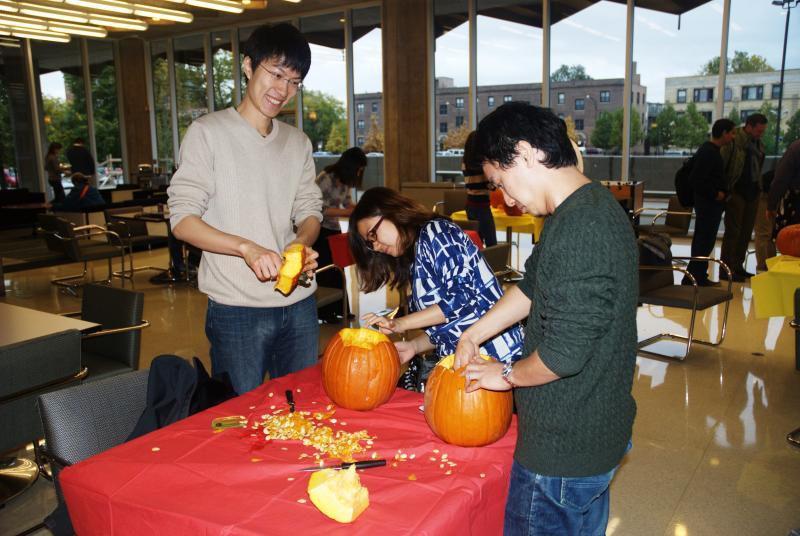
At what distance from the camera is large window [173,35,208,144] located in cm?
1498

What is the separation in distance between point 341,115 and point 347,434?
1223 cm

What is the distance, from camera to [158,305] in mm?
6539

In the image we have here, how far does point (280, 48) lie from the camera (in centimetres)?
202

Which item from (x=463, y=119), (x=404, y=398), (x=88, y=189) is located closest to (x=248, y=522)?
(x=404, y=398)

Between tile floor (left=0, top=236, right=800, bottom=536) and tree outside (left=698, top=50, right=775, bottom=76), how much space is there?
5.00 m

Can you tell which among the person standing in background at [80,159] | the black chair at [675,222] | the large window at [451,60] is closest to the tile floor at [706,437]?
the black chair at [675,222]

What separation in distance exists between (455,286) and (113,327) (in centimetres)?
195

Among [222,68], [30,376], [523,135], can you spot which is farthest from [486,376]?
[222,68]

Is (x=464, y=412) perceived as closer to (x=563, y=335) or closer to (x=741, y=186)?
(x=563, y=335)

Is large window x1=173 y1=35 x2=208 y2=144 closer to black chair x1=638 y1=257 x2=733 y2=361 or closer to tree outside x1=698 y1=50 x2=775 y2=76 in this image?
tree outside x1=698 y1=50 x2=775 y2=76

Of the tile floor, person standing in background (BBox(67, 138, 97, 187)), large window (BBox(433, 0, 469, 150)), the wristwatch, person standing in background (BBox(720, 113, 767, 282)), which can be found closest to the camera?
the wristwatch

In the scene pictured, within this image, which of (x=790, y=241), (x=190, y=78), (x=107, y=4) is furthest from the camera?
(x=190, y=78)

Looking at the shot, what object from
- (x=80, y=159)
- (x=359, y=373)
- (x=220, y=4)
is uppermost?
(x=220, y=4)

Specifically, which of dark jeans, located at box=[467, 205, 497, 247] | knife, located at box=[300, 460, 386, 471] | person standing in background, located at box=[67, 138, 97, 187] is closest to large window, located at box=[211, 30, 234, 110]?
person standing in background, located at box=[67, 138, 97, 187]
